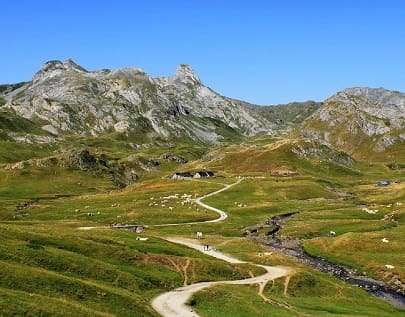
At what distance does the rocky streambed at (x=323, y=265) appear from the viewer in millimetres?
100144

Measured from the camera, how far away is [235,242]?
138875 millimetres

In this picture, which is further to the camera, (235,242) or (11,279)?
(235,242)

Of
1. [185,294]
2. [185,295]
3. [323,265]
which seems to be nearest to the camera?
[185,295]

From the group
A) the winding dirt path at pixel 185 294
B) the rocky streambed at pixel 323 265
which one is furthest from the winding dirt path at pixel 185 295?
the rocky streambed at pixel 323 265

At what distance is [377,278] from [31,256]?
244 ft

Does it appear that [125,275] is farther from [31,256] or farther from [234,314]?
[234,314]

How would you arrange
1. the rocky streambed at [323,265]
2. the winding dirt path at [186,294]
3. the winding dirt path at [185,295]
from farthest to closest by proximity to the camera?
1. the rocky streambed at [323,265]
2. the winding dirt path at [186,294]
3. the winding dirt path at [185,295]

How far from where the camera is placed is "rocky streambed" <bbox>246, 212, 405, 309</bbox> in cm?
10014

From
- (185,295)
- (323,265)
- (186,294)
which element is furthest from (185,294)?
(323,265)

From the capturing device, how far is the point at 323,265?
398ft

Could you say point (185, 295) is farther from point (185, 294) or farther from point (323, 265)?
point (323, 265)

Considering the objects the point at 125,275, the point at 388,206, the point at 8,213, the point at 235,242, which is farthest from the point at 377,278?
the point at 8,213

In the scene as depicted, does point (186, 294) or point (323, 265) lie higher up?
point (186, 294)

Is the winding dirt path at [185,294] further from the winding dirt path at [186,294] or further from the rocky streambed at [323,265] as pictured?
the rocky streambed at [323,265]
